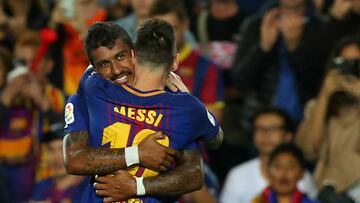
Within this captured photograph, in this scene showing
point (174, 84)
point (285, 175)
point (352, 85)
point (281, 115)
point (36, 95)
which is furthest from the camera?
point (36, 95)

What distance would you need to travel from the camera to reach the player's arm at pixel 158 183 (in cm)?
531

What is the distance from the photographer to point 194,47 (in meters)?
9.62

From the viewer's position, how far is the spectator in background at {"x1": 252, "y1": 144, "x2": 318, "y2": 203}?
7.86 meters

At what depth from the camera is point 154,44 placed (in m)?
5.23

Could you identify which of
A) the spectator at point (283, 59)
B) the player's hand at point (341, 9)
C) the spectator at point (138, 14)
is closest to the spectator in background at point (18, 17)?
the spectator at point (138, 14)

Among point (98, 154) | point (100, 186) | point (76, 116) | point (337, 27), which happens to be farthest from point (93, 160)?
point (337, 27)

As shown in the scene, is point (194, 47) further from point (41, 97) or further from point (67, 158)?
point (67, 158)

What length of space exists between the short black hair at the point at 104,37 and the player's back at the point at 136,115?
6.3 inches

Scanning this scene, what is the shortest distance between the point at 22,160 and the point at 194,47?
1.80 metres

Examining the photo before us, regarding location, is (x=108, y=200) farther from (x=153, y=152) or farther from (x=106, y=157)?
(x=153, y=152)

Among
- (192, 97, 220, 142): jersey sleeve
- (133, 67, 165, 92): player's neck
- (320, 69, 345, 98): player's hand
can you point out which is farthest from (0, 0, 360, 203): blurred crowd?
(133, 67, 165, 92): player's neck

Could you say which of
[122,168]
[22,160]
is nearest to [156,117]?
[122,168]

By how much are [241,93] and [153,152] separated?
4.31 m

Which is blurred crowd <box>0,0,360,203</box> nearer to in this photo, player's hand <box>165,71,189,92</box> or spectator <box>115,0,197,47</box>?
spectator <box>115,0,197,47</box>
